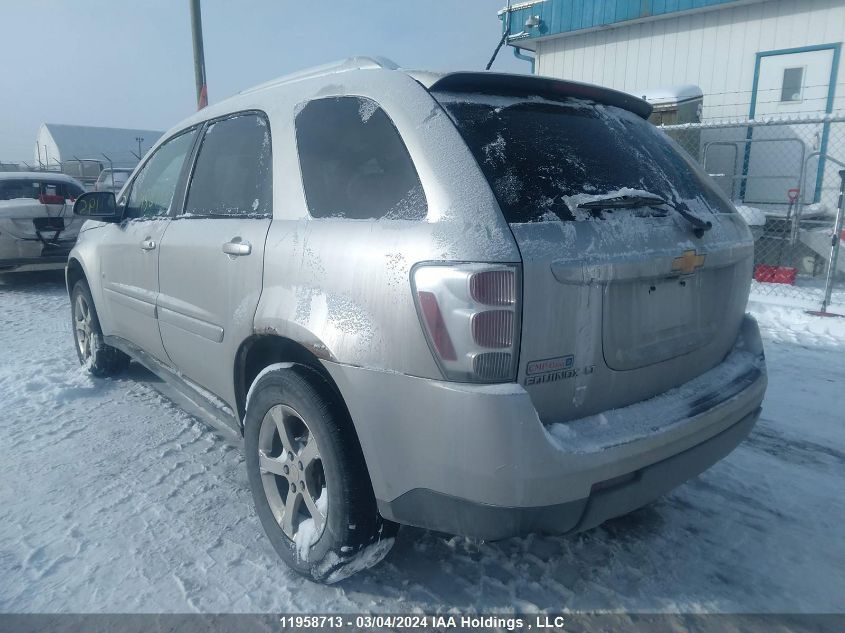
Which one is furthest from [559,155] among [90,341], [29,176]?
[29,176]

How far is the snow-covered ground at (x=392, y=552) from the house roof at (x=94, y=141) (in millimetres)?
50226

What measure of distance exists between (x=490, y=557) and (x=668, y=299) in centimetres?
126

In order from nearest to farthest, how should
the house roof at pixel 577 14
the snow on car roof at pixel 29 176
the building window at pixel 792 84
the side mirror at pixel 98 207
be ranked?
1. the side mirror at pixel 98 207
2. the snow on car roof at pixel 29 176
3. the building window at pixel 792 84
4. the house roof at pixel 577 14

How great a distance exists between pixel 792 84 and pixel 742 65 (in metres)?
0.86

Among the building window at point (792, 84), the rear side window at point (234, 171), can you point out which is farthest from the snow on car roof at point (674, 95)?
the rear side window at point (234, 171)

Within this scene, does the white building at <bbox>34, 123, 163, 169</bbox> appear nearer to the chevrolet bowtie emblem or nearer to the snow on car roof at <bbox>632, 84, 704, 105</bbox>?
the snow on car roof at <bbox>632, 84, 704, 105</bbox>

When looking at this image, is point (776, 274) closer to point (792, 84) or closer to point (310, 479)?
Result: point (792, 84)

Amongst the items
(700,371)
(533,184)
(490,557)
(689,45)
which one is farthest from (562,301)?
(689,45)

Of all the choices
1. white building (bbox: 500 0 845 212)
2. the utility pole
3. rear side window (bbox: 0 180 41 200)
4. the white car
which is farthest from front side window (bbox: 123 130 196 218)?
white building (bbox: 500 0 845 212)

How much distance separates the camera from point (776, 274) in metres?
8.30

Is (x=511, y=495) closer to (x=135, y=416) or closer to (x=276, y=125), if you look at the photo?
(x=276, y=125)

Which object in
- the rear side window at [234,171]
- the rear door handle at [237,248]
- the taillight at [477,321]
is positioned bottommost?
the taillight at [477,321]

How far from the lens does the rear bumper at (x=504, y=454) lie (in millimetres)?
1770

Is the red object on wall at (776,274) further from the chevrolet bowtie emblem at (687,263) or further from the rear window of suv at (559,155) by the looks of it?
the chevrolet bowtie emblem at (687,263)
